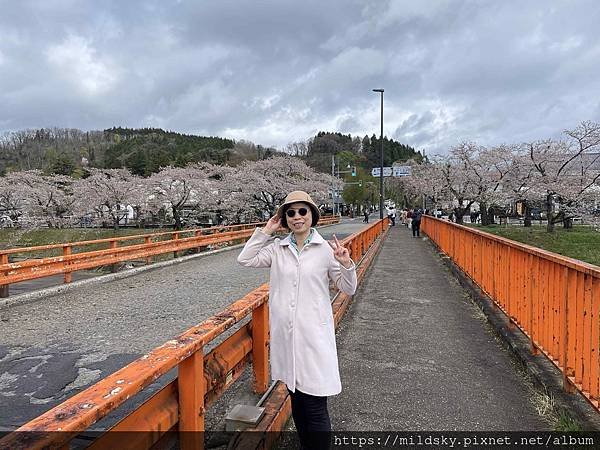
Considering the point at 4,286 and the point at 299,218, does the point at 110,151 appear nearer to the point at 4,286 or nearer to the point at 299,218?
the point at 4,286

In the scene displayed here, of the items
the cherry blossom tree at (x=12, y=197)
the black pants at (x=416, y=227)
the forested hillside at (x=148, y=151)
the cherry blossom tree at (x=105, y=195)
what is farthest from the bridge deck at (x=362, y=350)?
the forested hillside at (x=148, y=151)

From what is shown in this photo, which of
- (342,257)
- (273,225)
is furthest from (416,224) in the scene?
(342,257)

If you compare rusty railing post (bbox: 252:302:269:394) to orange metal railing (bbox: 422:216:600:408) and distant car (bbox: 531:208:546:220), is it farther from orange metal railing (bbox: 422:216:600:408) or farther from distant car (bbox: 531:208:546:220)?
distant car (bbox: 531:208:546:220)

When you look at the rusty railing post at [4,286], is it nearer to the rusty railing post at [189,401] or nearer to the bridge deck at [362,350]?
the bridge deck at [362,350]

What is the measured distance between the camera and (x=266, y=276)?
430 inches

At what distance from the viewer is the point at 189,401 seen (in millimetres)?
2143

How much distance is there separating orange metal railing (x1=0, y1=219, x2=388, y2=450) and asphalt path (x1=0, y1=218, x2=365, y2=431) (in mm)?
1506

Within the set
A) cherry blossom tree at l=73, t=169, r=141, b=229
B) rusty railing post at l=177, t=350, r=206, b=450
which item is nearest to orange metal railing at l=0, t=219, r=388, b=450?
rusty railing post at l=177, t=350, r=206, b=450

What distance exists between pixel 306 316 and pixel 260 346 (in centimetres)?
99

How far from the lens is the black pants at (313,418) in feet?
8.24

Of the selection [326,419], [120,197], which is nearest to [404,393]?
[326,419]

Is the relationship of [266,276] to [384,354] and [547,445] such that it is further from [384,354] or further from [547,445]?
[547,445]

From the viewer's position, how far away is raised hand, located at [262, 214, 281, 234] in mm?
2814

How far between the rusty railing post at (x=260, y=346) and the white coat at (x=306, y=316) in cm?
70
